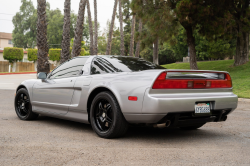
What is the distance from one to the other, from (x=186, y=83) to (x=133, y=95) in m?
0.83

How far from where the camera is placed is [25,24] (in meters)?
78.1

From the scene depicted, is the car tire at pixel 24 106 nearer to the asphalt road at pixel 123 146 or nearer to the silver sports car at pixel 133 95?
the asphalt road at pixel 123 146

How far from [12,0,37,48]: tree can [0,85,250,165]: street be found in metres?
76.5

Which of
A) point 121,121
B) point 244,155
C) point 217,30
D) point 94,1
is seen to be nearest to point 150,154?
point 121,121

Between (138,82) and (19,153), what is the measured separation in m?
1.90

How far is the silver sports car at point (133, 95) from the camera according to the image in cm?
442

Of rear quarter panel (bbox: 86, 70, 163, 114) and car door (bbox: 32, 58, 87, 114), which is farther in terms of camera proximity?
car door (bbox: 32, 58, 87, 114)

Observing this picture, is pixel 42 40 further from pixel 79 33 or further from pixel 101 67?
pixel 101 67

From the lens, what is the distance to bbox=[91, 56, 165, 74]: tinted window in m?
5.22

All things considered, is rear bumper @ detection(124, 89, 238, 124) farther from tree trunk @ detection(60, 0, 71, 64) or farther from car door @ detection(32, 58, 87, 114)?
tree trunk @ detection(60, 0, 71, 64)

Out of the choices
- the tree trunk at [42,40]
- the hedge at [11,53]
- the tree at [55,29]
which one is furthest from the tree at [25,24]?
the tree trunk at [42,40]

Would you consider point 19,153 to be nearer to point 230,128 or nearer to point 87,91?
point 87,91

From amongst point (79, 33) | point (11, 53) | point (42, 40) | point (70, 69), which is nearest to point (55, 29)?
point (11, 53)

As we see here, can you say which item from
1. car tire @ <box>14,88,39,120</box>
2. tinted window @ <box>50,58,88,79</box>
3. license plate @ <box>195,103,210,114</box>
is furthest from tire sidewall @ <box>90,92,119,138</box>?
car tire @ <box>14,88,39,120</box>
